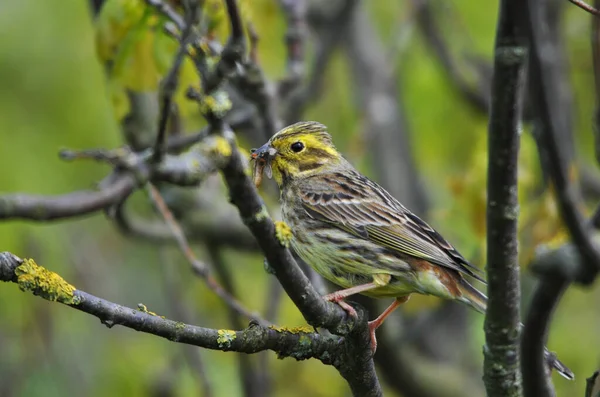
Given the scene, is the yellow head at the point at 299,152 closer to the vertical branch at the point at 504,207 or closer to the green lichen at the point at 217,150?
the vertical branch at the point at 504,207

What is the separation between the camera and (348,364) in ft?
11.9

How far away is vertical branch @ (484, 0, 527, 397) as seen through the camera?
245cm

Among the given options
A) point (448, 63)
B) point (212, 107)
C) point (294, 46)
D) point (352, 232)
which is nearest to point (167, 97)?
point (212, 107)

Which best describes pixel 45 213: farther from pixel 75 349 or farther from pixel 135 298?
pixel 135 298

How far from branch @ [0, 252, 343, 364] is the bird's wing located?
1.58 meters

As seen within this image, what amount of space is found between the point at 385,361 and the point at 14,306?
3352mm

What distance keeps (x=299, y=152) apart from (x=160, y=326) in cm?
242

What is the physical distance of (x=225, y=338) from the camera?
3.07m

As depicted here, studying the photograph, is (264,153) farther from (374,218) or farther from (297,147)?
(374,218)

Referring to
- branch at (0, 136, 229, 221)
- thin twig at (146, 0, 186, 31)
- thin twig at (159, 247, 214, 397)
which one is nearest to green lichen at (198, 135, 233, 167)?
branch at (0, 136, 229, 221)

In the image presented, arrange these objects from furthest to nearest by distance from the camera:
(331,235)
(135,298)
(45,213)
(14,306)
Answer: (135,298) → (14,306) → (331,235) → (45,213)

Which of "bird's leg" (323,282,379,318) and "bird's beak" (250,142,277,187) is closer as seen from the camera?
"bird's leg" (323,282,379,318)

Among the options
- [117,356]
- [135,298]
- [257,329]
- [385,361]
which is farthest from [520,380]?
[135,298]

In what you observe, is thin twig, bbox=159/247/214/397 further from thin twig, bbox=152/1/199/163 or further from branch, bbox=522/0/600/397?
branch, bbox=522/0/600/397
